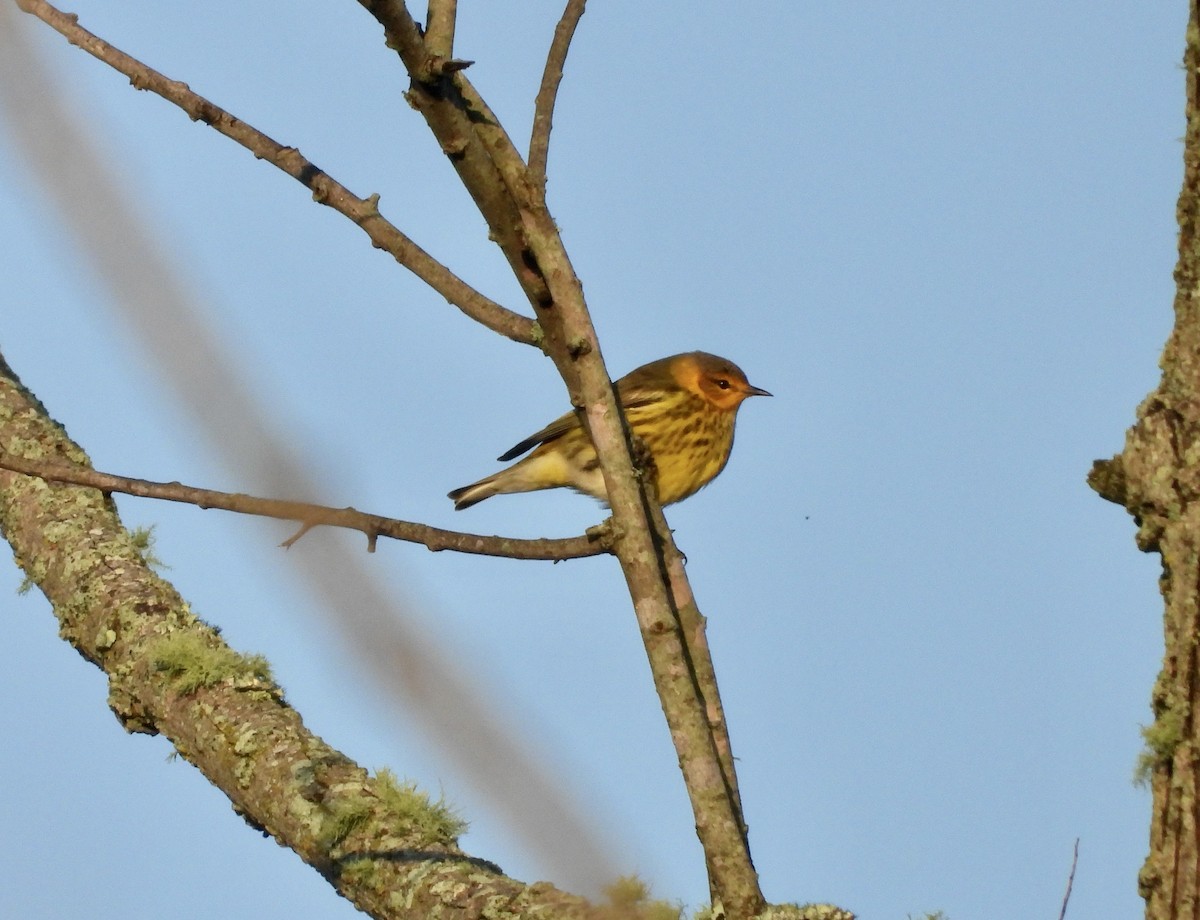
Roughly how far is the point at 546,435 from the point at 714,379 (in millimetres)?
1333

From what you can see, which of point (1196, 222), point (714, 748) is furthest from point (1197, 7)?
point (714, 748)

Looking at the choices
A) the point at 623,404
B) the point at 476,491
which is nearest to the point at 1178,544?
the point at 623,404

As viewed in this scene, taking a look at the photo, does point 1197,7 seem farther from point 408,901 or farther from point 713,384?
point 713,384

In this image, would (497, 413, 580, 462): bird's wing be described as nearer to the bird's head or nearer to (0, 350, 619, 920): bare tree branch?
the bird's head

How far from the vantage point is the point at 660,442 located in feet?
29.0

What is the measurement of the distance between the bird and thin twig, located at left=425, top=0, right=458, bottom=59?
5363 millimetres

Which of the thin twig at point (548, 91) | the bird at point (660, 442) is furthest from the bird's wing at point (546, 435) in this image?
the thin twig at point (548, 91)

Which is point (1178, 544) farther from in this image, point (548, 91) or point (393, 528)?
point (548, 91)

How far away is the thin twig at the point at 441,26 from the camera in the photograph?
2893mm

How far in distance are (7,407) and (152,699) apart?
1.55m

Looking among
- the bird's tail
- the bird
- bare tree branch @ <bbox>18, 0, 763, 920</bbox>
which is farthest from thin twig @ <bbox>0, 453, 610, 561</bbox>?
the bird's tail

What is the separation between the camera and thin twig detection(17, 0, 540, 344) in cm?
292

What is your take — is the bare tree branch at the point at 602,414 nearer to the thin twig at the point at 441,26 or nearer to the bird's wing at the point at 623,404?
the thin twig at the point at 441,26

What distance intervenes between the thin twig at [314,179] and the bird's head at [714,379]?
590 centimetres
